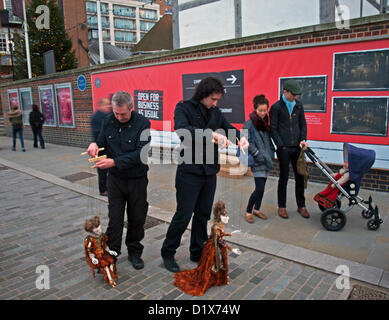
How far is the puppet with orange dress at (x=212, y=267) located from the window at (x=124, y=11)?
293ft

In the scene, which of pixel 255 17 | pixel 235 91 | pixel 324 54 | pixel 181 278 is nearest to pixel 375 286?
pixel 181 278

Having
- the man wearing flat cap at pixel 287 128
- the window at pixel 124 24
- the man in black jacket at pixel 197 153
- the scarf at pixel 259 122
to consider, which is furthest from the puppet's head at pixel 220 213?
the window at pixel 124 24

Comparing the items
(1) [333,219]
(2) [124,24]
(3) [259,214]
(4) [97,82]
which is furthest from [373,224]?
(2) [124,24]

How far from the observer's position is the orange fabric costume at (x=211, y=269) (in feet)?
10.3

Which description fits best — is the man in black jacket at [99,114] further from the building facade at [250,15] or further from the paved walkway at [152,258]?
the building facade at [250,15]

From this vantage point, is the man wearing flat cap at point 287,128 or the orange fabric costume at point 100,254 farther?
the man wearing flat cap at point 287,128

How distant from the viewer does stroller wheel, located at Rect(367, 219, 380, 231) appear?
14.4 ft

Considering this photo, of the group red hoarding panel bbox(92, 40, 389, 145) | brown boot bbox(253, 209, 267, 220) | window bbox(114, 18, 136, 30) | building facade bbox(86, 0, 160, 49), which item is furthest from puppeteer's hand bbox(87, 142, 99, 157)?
window bbox(114, 18, 136, 30)

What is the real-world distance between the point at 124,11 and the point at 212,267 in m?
92.1

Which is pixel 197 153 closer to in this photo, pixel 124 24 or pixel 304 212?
pixel 304 212

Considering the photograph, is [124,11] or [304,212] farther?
[124,11]

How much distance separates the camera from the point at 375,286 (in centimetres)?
319

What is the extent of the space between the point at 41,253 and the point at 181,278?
1.89 m

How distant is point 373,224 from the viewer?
174 inches
